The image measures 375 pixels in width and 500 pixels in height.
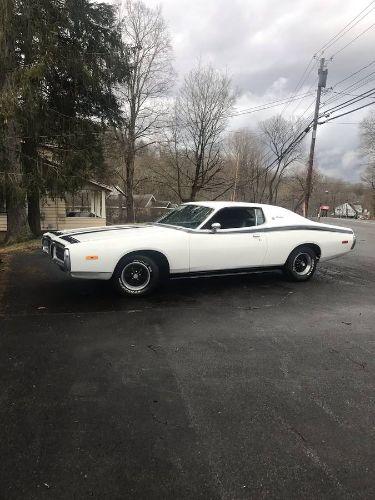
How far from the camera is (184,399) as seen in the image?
2.92 m

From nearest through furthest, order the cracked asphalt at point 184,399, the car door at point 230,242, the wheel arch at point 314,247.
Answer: the cracked asphalt at point 184,399, the car door at point 230,242, the wheel arch at point 314,247

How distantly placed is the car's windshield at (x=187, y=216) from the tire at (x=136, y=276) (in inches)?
39.7

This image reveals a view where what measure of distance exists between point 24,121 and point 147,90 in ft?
56.3

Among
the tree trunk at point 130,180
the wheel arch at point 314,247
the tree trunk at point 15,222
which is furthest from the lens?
the tree trunk at point 130,180

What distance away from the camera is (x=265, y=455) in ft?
7.52

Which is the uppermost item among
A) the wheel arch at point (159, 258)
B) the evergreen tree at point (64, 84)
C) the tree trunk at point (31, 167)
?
the evergreen tree at point (64, 84)

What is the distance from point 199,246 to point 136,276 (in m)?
1.08

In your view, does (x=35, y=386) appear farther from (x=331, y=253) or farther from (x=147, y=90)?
(x=147, y=90)

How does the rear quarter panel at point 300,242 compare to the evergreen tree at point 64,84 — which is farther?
the evergreen tree at point 64,84

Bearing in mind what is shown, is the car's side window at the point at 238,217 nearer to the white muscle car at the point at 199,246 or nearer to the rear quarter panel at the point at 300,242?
the white muscle car at the point at 199,246

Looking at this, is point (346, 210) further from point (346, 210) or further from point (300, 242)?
point (300, 242)

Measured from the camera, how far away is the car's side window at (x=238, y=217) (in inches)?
249

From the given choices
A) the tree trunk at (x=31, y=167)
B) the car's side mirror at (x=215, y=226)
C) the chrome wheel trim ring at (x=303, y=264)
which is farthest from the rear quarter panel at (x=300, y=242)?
the tree trunk at (x=31, y=167)

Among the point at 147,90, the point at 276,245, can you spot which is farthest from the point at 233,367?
the point at 147,90
